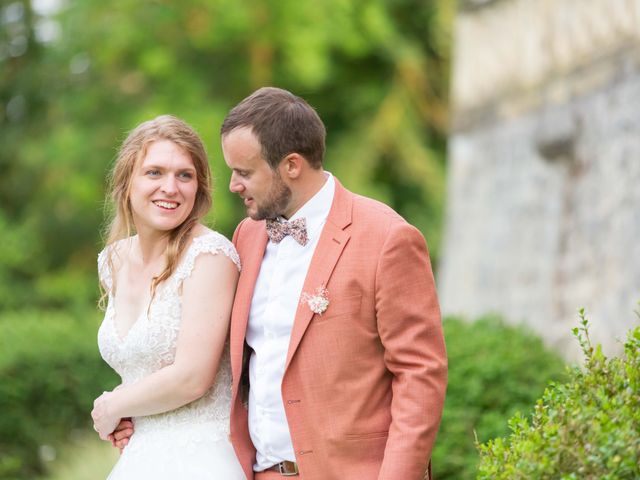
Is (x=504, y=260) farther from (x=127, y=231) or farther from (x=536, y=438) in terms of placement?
(x=536, y=438)

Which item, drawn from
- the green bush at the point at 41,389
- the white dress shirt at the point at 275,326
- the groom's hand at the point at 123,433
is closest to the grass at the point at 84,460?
the green bush at the point at 41,389

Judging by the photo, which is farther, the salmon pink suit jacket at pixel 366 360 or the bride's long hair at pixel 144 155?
the bride's long hair at pixel 144 155

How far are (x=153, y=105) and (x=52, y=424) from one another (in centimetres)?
843

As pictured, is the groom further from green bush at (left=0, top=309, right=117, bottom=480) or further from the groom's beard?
green bush at (left=0, top=309, right=117, bottom=480)

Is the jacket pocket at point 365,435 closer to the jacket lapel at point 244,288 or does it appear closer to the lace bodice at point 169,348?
the jacket lapel at point 244,288

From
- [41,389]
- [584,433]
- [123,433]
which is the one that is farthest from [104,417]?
[41,389]

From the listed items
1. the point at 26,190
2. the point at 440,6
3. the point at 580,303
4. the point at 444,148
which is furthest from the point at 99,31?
the point at 580,303

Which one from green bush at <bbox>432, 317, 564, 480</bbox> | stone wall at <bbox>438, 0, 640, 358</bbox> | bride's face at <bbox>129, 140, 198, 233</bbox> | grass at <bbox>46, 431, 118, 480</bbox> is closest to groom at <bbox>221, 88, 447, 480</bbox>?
bride's face at <bbox>129, 140, 198, 233</bbox>

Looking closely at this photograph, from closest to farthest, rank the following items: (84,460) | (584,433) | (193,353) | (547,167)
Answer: (584,433), (193,353), (84,460), (547,167)

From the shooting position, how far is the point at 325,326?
136 inches

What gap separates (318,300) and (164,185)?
0.75 metres

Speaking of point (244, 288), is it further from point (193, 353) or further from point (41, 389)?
point (41, 389)

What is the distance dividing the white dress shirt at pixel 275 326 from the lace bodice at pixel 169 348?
0.21 m

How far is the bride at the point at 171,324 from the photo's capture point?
368cm
